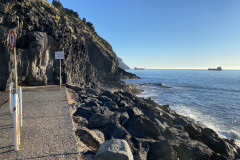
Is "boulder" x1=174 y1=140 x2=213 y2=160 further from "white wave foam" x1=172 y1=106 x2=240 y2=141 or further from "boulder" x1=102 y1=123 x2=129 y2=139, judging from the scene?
"white wave foam" x1=172 y1=106 x2=240 y2=141

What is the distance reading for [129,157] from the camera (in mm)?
4281

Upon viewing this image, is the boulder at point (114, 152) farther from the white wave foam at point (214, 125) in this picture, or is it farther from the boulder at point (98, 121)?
the white wave foam at point (214, 125)

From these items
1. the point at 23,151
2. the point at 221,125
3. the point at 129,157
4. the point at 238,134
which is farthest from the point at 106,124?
the point at 221,125

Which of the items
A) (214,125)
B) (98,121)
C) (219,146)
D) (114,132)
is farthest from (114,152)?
(214,125)

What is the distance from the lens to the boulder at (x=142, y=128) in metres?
7.79

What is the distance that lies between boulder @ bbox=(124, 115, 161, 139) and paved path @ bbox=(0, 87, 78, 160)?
11.2ft

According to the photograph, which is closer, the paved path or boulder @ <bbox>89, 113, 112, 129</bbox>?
the paved path

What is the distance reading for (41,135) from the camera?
17.1 feet

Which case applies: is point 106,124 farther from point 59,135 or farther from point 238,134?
point 238,134

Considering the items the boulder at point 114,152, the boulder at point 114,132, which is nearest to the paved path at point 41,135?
the boulder at point 114,152

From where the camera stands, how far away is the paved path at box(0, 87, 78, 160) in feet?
13.7

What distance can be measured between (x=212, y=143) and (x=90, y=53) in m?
65.0

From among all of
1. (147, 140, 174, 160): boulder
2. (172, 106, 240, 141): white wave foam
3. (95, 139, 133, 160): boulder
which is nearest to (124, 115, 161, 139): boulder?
(147, 140, 174, 160): boulder

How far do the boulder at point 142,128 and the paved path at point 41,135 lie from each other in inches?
134
